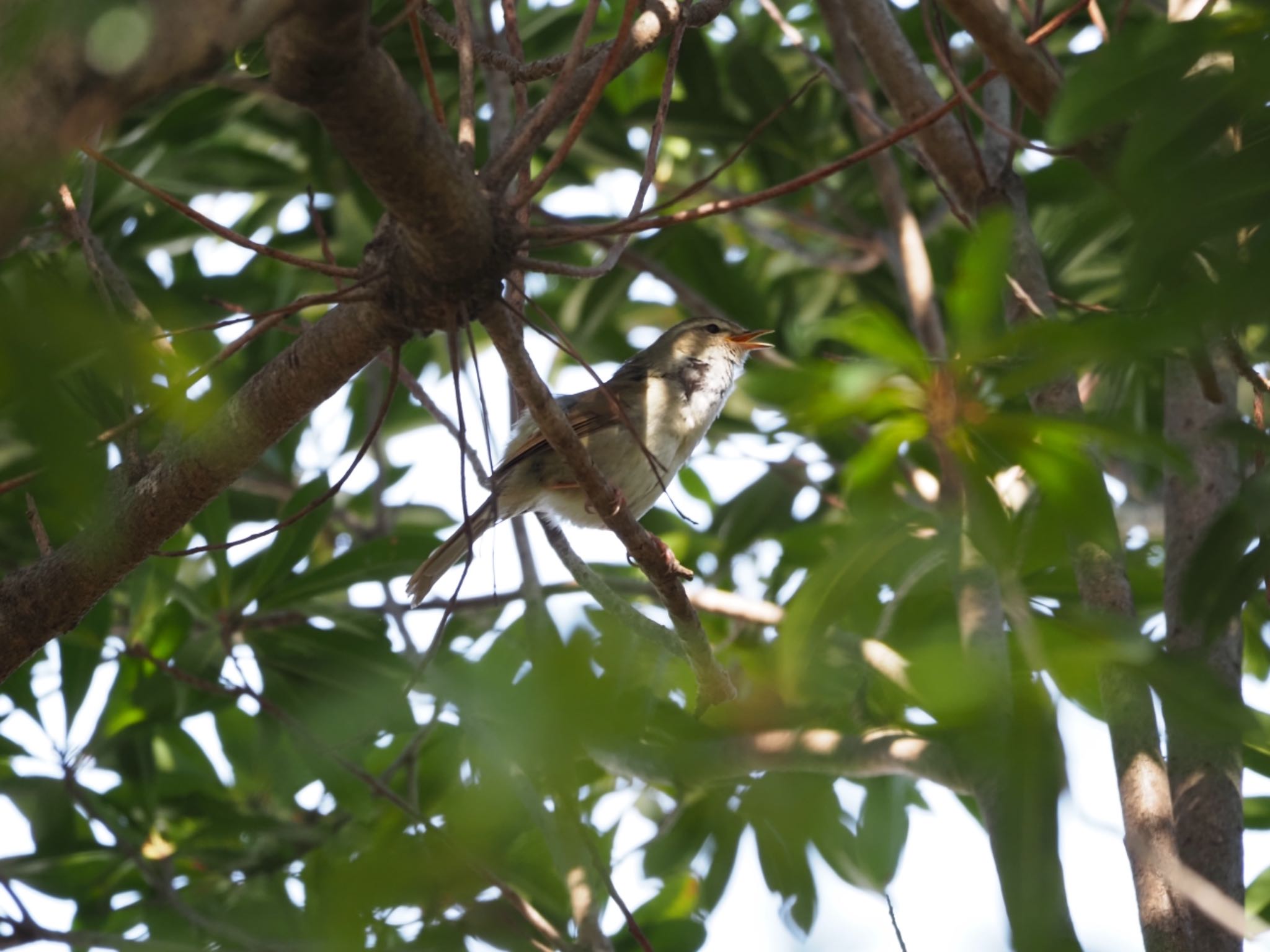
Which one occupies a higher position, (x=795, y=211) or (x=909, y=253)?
(x=795, y=211)

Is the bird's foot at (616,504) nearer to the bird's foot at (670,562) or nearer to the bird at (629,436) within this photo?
the bird's foot at (670,562)

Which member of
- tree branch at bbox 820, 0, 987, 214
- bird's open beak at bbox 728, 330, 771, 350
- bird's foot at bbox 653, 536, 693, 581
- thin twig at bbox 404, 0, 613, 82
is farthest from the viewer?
bird's open beak at bbox 728, 330, 771, 350

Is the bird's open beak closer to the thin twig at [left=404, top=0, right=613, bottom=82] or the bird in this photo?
the bird

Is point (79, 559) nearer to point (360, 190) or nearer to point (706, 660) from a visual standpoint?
point (706, 660)

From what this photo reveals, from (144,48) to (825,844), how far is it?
960 mm

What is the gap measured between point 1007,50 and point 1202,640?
1.80 m

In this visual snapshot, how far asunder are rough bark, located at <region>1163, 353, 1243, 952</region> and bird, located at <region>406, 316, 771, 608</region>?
162 cm

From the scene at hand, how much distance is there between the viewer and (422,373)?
21.2 feet

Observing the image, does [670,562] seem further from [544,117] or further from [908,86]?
[908,86]

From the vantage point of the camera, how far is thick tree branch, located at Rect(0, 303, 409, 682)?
225 cm

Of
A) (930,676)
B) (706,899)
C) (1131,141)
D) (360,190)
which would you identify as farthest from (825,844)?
(360,190)

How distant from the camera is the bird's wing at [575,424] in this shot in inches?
180

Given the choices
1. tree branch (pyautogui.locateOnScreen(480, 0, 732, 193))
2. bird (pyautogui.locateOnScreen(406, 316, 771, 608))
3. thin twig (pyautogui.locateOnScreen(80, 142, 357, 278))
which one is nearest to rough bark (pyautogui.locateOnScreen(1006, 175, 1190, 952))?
tree branch (pyautogui.locateOnScreen(480, 0, 732, 193))

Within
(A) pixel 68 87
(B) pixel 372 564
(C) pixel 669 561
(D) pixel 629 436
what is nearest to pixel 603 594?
(C) pixel 669 561
